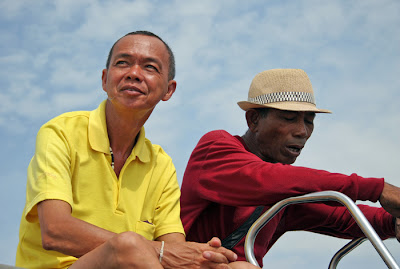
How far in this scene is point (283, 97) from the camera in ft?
11.5

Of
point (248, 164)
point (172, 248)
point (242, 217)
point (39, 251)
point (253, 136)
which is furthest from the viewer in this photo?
point (253, 136)

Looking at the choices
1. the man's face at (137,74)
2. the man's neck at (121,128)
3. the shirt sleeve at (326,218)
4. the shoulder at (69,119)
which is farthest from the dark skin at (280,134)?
the shoulder at (69,119)

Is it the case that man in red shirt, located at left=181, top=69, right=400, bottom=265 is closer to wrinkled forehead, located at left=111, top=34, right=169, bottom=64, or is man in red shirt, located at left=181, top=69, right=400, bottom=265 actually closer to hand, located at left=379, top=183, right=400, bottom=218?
hand, located at left=379, top=183, right=400, bottom=218

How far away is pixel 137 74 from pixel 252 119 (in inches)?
40.6

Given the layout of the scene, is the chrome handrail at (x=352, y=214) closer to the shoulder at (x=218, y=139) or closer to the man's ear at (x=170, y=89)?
the shoulder at (x=218, y=139)

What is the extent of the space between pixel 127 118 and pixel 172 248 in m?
0.83

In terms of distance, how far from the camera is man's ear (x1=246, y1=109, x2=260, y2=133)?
357cm

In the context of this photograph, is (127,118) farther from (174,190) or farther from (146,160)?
(174,190)

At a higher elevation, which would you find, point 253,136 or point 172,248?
point 253,136

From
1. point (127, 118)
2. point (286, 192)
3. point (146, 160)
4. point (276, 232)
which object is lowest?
point (276, 232)

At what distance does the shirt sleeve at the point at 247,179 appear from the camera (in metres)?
2.79

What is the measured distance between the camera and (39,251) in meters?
2.52

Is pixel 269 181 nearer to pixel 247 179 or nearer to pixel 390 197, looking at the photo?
pixel 247 179

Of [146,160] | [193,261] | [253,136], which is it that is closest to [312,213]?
[253,136]
